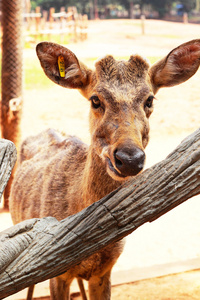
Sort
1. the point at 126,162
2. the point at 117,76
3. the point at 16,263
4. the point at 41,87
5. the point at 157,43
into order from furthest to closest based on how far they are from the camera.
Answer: the point at 157,43 < the point at 41,87 < the point at 117,76 < the point at 126,162 < the point at 16,263

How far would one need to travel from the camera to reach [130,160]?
2.39 m

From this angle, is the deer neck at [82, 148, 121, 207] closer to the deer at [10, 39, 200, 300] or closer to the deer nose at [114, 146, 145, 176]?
the deer at [10, 39, 200, 300]

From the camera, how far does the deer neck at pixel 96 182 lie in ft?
10.1


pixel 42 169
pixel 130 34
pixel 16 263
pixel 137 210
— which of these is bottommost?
pixel 130 34

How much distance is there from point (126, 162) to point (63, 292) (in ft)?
5.89

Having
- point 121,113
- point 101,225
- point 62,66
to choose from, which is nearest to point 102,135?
point 121,113

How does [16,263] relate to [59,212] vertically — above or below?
above

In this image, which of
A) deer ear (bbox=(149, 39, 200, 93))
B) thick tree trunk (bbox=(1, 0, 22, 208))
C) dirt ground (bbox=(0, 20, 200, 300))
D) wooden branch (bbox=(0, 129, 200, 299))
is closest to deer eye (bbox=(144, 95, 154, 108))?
deer ear (bbox=(149, 39, 200, 93))

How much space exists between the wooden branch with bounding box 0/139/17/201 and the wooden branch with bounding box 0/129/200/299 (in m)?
0.23

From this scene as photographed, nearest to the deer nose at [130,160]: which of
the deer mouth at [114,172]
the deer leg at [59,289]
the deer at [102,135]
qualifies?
the deer at [102,135]

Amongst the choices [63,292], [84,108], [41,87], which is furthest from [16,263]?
[41,87]

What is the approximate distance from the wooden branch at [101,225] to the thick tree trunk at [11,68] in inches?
234

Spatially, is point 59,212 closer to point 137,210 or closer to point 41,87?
point 137,210

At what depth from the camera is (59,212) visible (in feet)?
11.9
